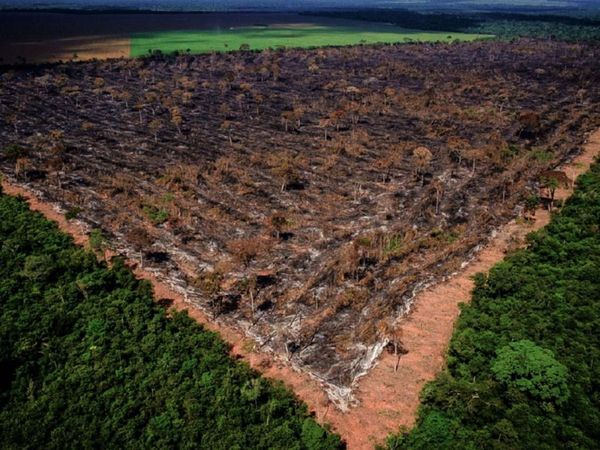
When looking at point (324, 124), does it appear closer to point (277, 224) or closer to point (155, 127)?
point (155, 127)

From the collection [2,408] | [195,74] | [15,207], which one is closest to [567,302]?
[2,408]

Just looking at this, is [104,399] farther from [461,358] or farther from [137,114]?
[137,114]

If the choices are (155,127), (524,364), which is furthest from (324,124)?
(524,364)

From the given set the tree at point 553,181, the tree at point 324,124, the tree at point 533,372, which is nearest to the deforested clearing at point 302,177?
the tree at point 553,181

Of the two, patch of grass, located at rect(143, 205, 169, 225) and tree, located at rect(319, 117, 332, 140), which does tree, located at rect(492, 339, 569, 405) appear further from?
tree, located at rect(319, 117, 332, 140)

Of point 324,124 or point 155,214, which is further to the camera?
point 324,124
